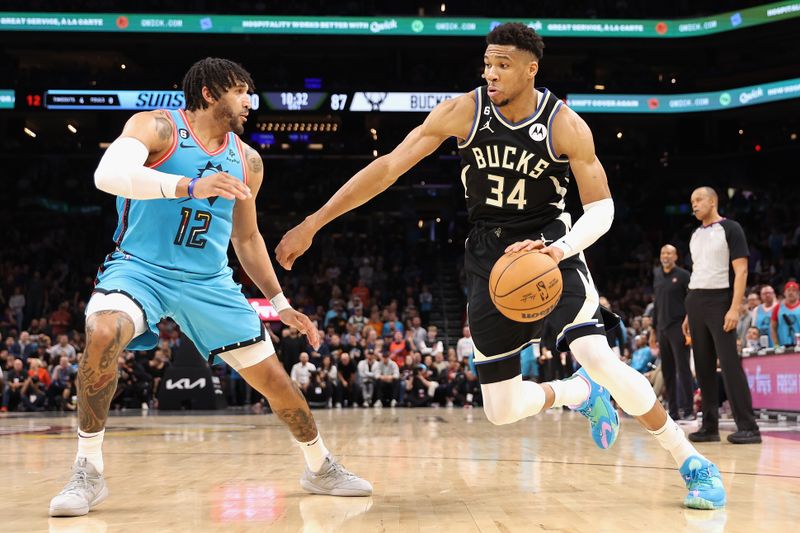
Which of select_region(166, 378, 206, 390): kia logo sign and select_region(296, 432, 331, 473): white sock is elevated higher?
select_region(296, 432, 331, 473): white sock

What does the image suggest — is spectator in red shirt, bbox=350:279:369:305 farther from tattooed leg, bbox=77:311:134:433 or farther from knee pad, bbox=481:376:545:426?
tattooed leg, bbox=77:311:134:433

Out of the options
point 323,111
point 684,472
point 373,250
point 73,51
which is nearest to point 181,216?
point 684,472

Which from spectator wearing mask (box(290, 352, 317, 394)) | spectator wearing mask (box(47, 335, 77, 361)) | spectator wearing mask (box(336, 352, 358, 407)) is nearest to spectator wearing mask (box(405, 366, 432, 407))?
spectator wearing mask (box(336, 352, 358, 407))

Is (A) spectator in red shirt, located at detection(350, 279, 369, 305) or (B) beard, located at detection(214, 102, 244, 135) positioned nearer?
(B) beard, located at detection(214, 102, 244, 135)

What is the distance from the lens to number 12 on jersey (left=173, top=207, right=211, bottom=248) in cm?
396

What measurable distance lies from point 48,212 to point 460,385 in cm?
1558

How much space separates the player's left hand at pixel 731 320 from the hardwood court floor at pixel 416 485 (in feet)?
2.90

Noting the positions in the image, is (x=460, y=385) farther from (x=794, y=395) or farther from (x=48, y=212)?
(x=48, y=212)

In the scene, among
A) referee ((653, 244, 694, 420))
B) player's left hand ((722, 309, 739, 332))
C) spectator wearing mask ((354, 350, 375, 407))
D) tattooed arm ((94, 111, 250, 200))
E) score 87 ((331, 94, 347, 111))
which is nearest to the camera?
tattooed arm ((94, 111, 250, 200))

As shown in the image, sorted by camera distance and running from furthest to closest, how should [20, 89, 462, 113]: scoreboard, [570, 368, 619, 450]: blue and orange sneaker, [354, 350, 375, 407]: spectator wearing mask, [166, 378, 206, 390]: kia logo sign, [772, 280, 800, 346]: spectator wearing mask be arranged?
[20, 89, 462, 113]: scoreboard
[354, 350, 375, 407]: spectator wearing mask
[166, 378, 206, 390]: kia logo sign
[772, 280, 800, 346]: spectator wearing mask
[570, 368, 619, 450]: blue and orange sneaker

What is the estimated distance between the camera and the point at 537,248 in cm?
360

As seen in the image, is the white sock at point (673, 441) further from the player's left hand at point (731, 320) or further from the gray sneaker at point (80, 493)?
the player's left hand at point (731, 320)

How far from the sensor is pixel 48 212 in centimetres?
2612

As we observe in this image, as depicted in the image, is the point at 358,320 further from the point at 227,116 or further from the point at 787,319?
the point at 227,116
